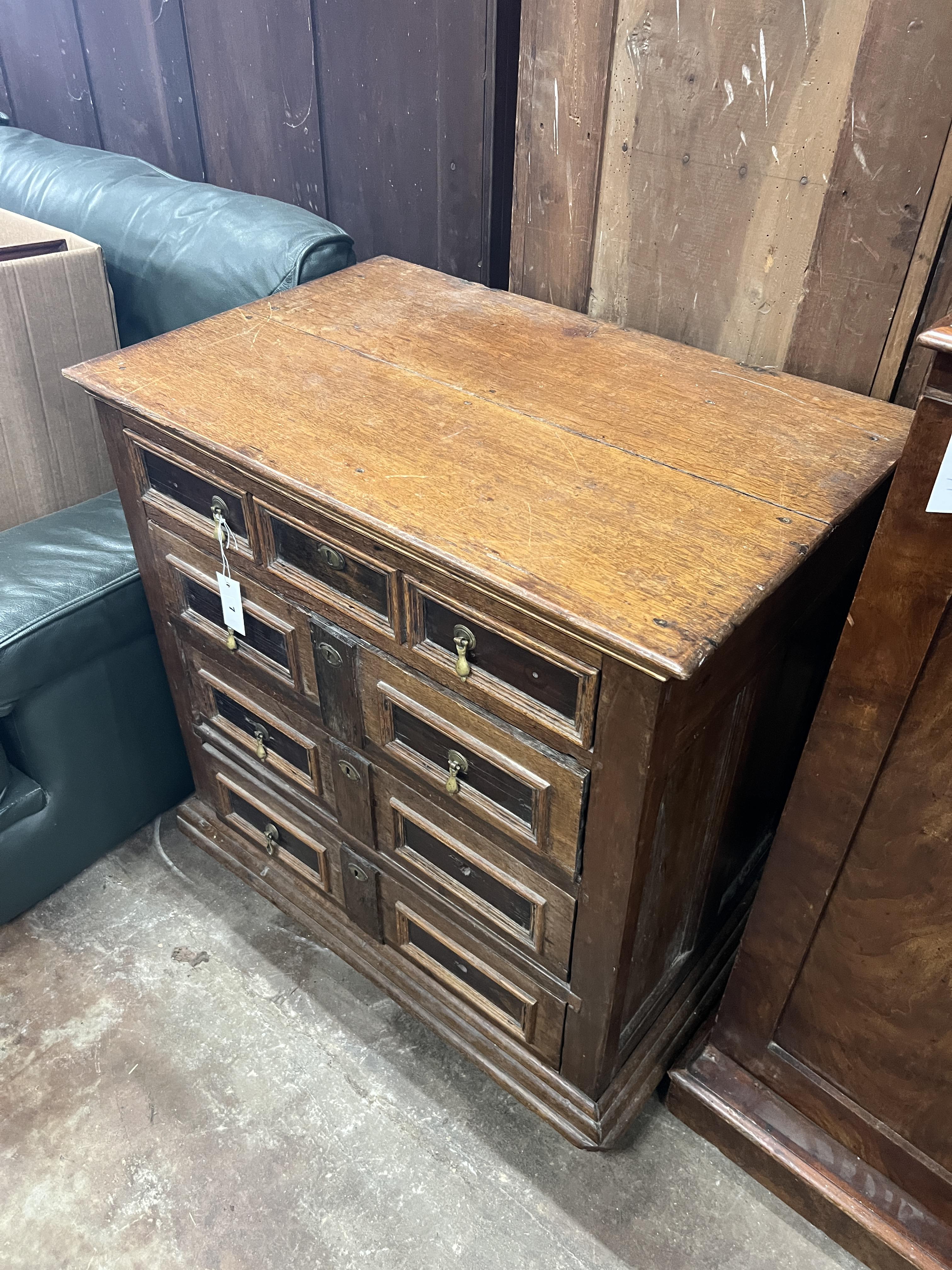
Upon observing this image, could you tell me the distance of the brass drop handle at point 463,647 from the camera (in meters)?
0.85

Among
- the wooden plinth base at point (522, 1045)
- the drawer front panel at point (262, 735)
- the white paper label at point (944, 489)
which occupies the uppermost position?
the white paper label at point (944, 489)

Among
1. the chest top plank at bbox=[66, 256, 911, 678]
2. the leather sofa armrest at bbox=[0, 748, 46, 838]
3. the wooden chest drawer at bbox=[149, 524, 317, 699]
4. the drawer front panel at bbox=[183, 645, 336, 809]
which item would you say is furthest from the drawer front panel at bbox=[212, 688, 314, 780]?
the chest top plank at bbox=[66, 256, 911, 678]

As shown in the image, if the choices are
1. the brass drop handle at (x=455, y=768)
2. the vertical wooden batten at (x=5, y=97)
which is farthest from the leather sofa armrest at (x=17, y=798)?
the vertical wooden batten at (x=5, y=97)

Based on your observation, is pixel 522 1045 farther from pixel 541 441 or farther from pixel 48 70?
pixel 48 70

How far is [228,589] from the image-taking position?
1102 millimetres

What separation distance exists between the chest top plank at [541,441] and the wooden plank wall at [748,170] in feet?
0.26

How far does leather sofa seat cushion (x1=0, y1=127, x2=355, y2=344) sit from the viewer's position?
138 cm

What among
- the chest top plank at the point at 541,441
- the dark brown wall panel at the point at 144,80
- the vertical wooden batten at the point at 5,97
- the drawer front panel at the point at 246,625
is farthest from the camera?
the vertical wooden batten at the point at 5,97

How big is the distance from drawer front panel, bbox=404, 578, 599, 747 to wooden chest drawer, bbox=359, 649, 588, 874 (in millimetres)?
33

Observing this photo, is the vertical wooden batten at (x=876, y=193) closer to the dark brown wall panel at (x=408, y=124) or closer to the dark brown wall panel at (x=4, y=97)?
the dark brown wall panel at (x=408, y=124)

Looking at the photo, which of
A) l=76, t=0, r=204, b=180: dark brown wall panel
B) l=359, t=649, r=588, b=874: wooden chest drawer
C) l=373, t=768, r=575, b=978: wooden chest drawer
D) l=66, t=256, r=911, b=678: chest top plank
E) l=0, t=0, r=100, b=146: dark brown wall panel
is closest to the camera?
l=66, t=256, r=911, b=678: chest top plank

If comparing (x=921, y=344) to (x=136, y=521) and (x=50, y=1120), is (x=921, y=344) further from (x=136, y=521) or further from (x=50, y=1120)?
(x=50, y=1120)

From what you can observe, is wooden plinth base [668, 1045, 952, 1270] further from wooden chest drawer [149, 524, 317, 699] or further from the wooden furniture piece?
wooden chest drawer [149, 524, 317, 699]

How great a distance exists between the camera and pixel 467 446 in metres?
0.92
